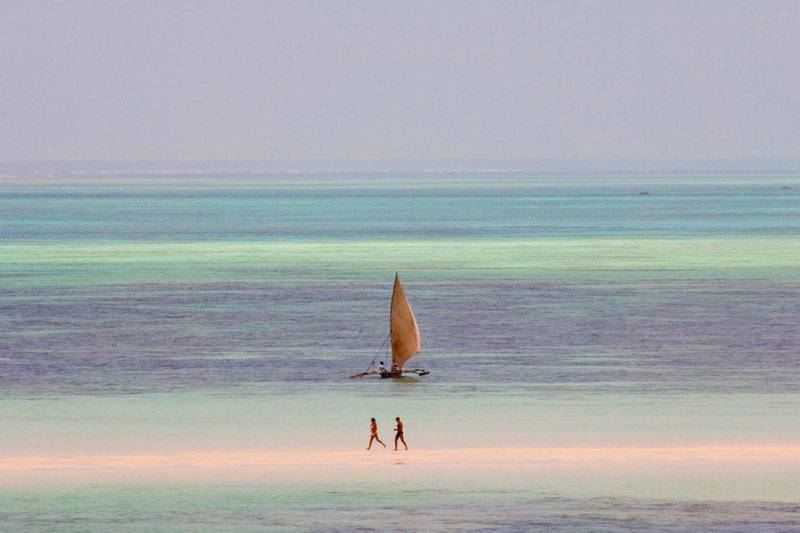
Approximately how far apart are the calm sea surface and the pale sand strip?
72cm

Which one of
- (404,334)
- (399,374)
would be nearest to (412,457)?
(399,374)

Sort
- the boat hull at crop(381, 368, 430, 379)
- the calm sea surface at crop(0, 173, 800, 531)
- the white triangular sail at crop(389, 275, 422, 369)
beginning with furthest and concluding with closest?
1. the white triangular sail at crop(389, 275, 422, 369)
2. the boat hull at crop(381, 368, 430, 379)
3. the calm sea surface at crop(0, 173, 800, 531)

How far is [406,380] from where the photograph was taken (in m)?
40.8

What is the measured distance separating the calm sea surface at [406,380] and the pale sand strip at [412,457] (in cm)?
72

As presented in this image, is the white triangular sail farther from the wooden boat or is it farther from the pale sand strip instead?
the pale sand strip

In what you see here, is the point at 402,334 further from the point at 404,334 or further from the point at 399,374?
the point at 399,374

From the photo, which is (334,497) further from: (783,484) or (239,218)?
(239,218)

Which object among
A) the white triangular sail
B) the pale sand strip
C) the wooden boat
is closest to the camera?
the pale sand strip

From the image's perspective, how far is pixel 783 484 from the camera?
88.4 ft

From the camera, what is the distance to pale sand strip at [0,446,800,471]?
2897cm

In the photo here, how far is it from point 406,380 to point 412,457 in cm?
1130

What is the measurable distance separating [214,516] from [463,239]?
87.5 metres

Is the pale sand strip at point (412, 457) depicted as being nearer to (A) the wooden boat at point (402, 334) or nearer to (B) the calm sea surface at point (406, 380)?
(B) the calm sea surface at point (406, 380)

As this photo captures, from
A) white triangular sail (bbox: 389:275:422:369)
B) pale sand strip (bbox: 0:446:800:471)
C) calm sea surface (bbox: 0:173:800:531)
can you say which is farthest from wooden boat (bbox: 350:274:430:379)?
pale sand strip (bbox: 0:446:800:471)
